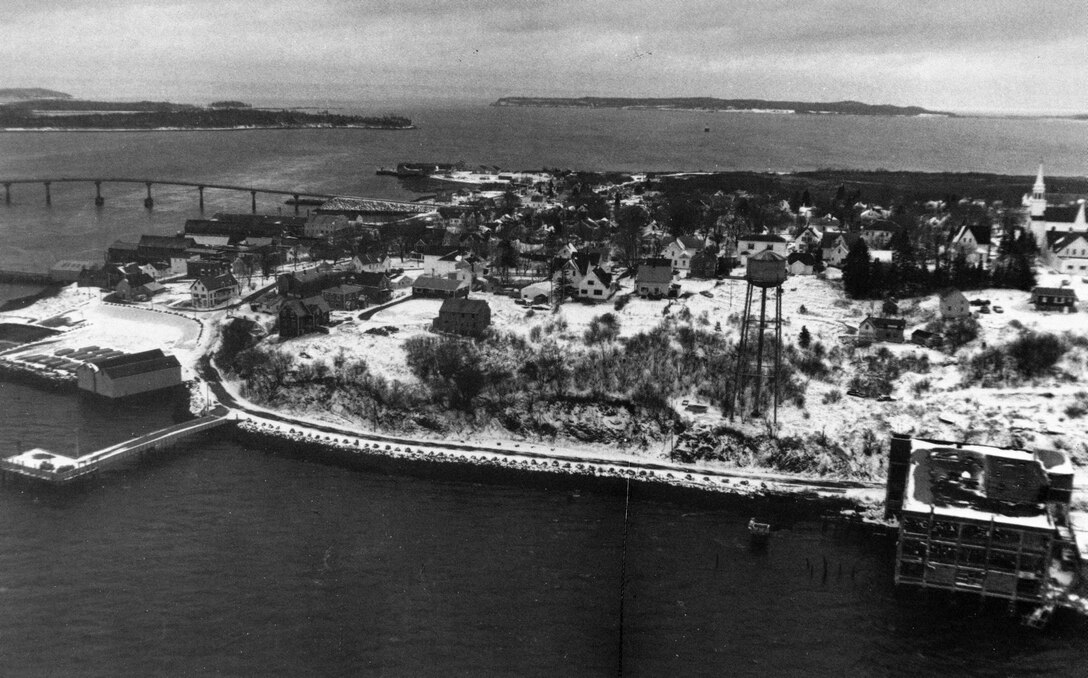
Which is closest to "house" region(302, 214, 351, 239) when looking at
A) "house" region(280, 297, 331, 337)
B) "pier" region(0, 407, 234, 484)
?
"house" region(280, 297, 331, 337)

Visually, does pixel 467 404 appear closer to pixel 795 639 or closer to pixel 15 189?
pixel 795 639

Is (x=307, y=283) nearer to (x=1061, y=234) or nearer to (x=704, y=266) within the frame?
(x=704, y=266)

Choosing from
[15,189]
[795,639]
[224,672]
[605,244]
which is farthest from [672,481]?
[15,189]

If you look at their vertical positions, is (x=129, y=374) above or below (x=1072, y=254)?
below

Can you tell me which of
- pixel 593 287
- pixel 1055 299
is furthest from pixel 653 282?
pixel 1055 299

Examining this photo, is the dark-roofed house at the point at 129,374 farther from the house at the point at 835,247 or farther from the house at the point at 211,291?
the house at the point at 835,247
